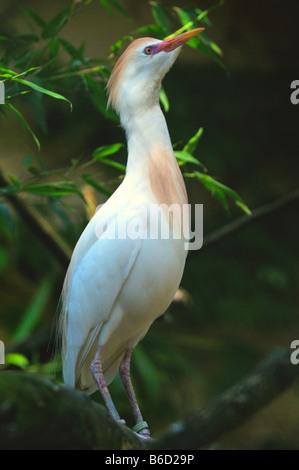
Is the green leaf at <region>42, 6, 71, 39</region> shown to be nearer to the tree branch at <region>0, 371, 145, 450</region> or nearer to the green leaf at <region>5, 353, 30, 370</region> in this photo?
the green leaf at <region>5, 353, 30, 370</region>

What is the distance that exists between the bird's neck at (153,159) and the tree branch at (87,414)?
1.77 feet

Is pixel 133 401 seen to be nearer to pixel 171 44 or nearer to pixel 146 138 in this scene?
pixel 146 138

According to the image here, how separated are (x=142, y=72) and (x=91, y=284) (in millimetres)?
441

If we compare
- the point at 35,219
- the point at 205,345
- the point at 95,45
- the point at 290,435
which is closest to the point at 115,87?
the point at 35,219

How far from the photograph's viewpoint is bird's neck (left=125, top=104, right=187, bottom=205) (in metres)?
1.19

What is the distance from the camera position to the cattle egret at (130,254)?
3.76ft

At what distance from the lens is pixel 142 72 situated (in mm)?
1264

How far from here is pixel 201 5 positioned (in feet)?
9.43

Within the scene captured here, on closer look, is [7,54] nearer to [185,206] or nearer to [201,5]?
[185,206]

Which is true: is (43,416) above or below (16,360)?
above
